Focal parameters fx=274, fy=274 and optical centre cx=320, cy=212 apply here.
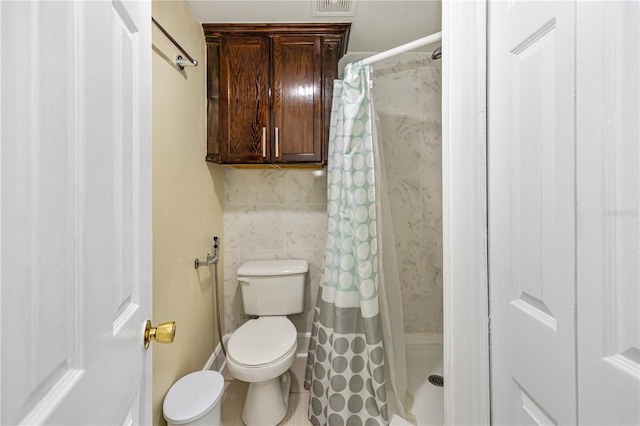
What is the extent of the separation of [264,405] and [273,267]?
0.78 metres

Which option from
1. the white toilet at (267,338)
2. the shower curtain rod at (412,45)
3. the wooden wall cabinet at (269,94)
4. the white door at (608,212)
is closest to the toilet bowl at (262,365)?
the white toilet at (267,338)

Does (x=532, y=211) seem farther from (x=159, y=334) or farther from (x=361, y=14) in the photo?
(x=361, y=14)

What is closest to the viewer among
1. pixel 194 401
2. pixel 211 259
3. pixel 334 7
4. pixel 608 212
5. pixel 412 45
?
pixel 608 212

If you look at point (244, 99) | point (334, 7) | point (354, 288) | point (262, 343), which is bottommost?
point (262, 343)

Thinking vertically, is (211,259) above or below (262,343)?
above

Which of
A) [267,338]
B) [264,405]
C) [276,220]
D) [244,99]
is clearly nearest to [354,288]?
[267,338]

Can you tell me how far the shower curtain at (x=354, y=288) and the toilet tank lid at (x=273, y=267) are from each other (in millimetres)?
368

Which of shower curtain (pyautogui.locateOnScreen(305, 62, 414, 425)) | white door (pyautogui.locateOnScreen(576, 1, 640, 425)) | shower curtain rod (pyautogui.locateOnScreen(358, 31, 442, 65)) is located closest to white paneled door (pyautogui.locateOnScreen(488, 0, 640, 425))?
white door (pyautogui.locateOnScreen(576, 1, 640, 425))

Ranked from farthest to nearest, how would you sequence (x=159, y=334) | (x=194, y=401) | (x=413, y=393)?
(x=413, y=393), (x=194, y=401), (x=159, y=334)

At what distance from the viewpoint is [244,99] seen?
175 centimetres

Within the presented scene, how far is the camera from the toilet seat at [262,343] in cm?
136

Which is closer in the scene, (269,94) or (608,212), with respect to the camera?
Result: (608,212)

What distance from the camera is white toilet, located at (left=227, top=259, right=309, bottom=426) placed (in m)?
1.36

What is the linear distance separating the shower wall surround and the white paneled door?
128cm
